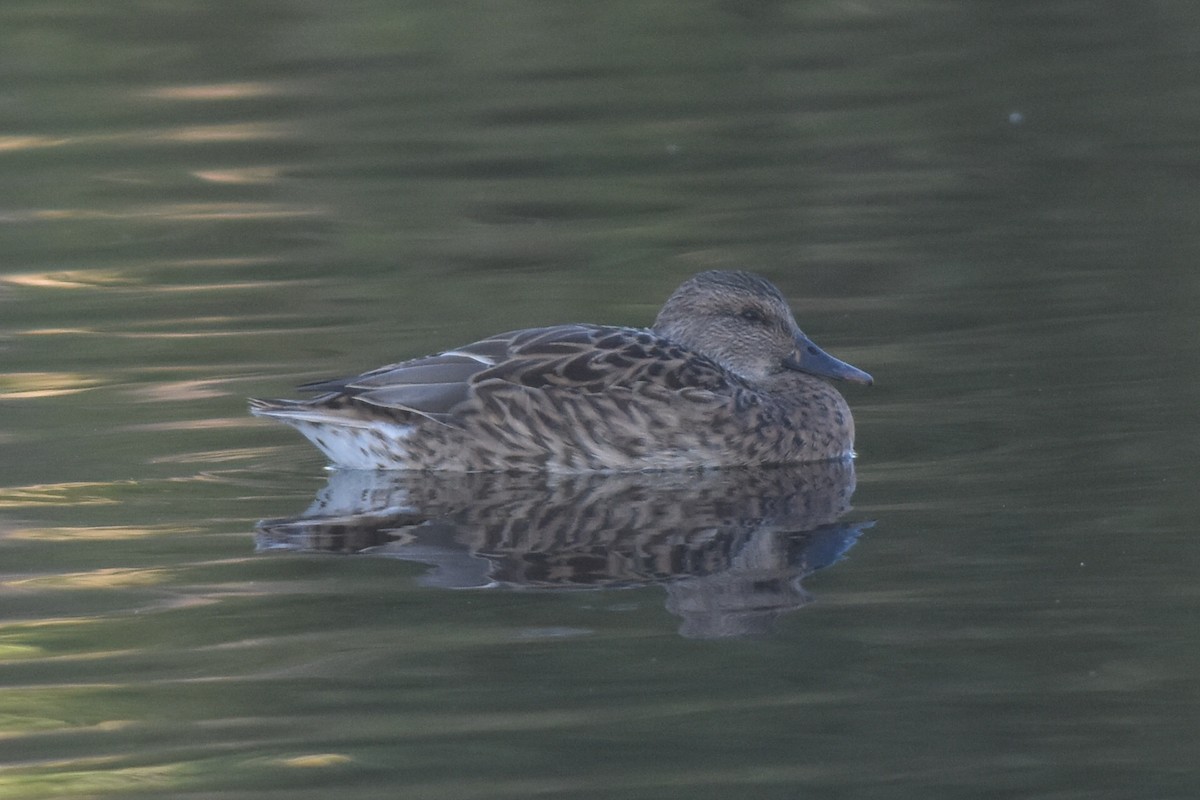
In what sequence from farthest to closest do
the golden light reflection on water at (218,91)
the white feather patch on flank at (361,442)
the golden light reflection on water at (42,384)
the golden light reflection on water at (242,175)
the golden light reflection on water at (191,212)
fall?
1. the golden light reflection on water at (218,91)
2. the golden light reflection on water at (242,175)
3. the golden light reflection on water at (191,212)
4. the golden light reflection on water at (42,384)
5. the white feather patch on flank at (361,442)

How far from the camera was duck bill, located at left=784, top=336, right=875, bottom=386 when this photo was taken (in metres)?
9.20

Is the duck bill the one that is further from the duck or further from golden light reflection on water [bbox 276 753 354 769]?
golden light reflection on water [bbox 276 753 354 769]

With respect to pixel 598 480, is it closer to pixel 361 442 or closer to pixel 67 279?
pixel 361 442

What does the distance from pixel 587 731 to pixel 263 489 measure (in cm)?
299

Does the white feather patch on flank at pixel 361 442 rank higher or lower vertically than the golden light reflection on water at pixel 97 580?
higher

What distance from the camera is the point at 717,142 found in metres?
15.6

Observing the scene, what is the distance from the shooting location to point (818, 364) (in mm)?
9383

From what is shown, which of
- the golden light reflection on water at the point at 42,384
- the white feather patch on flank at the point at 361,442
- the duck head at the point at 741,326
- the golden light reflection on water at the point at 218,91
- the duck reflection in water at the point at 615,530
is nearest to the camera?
the duck reflection in water at the point at 615,530

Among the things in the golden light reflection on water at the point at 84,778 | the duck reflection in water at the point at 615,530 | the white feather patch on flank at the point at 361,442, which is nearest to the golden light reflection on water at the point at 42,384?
the white feather patch on flank at the point at 361,442

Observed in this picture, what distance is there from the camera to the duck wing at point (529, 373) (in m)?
8.80

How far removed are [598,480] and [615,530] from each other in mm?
939

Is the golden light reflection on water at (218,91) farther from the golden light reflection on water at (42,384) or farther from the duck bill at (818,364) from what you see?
the duck bill at (818,364)

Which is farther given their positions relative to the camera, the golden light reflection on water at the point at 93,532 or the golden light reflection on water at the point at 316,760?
the golden light reflection on water at the point at 93,532

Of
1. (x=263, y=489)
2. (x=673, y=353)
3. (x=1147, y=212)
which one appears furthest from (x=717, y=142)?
(x=263, y=489)
